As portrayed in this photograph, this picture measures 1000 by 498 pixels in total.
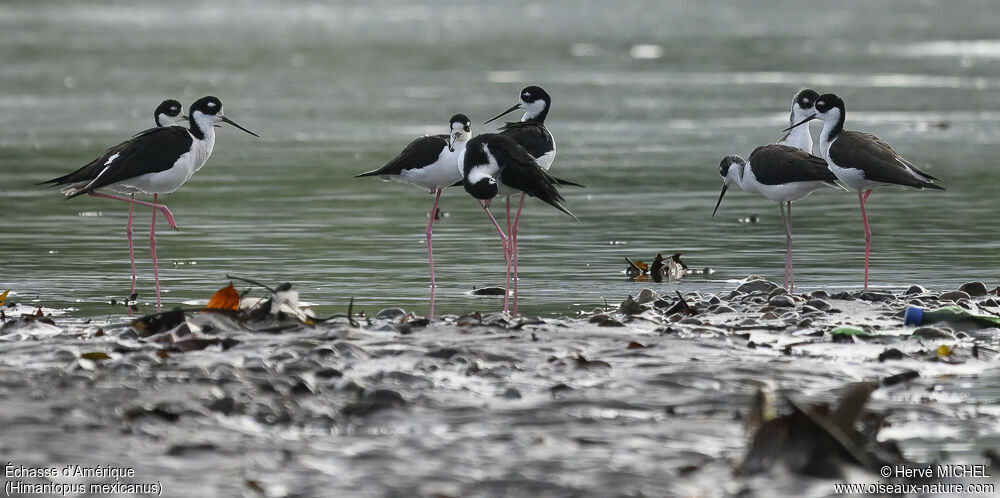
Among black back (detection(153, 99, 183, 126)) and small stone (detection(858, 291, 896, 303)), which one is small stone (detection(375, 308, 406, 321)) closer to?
small stone (detection(858, 291, 896, 303))

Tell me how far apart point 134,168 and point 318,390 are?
5.39 meters

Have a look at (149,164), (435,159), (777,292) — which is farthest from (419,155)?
(777,292)

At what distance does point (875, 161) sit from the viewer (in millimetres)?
12820

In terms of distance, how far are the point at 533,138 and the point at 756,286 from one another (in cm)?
281

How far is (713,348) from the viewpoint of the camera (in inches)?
351

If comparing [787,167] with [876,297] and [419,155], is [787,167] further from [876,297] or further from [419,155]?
[419,155]

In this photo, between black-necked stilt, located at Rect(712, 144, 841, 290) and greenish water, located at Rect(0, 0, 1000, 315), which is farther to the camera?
greenish water, located at Rect(0, 0, 1000, 315)

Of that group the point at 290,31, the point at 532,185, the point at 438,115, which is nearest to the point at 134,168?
the point at 532,185

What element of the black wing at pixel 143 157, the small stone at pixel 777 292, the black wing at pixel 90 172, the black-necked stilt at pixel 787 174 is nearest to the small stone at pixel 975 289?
the small stone at pixel 777 292

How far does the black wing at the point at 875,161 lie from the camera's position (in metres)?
12.7

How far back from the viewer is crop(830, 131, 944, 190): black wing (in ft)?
41.7

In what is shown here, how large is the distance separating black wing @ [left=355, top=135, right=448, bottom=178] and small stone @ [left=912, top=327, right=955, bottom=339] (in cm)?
458

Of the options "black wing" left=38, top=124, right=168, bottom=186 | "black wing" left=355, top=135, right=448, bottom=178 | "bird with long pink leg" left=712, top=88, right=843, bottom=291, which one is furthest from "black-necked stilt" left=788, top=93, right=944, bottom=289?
"black wing" left=38, top=124, right=168, bottom=186

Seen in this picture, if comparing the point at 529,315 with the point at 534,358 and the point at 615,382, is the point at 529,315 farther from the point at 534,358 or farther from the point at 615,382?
the point at 615,382
